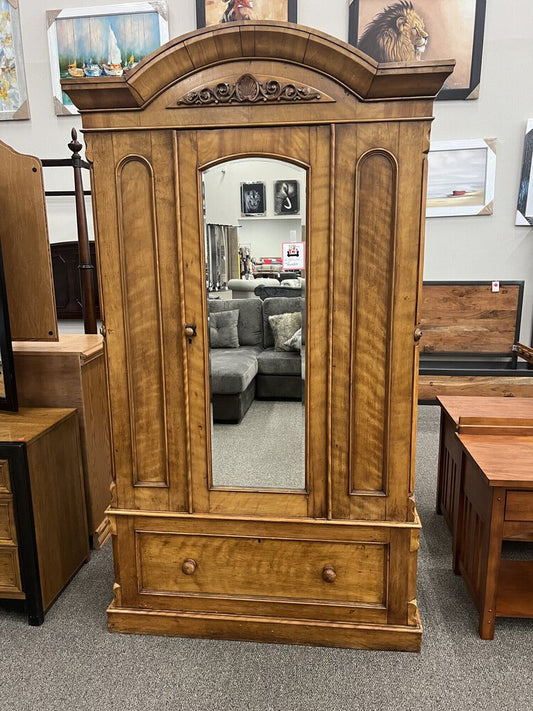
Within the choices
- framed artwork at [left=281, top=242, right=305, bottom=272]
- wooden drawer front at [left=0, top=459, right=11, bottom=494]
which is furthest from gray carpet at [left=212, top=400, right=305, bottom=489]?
wooden drawer front at [left=0, top=459, right=11, bottom=494]

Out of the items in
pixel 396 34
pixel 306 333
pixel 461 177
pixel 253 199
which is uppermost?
pixel 396 34

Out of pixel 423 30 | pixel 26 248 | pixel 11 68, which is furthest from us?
pixel 11 68

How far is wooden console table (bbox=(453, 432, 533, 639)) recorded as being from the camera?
6.10ft

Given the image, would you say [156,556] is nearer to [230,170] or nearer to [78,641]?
[78,641]

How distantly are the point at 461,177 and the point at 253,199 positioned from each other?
3.50 metres

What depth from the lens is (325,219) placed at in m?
1.71

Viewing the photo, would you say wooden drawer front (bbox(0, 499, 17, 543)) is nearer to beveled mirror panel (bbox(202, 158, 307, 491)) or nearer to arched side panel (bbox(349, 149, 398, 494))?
beveled mirror panel (bbox(202, 158, 307, 491))

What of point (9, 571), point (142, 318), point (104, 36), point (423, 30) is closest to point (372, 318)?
point (142, 318)

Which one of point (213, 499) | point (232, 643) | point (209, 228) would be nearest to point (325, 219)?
point (209, 228)

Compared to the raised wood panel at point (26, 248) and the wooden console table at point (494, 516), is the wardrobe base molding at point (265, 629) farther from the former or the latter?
the raised wood panel at point (26, 248)

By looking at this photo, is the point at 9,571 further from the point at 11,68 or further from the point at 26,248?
the point at 11,68

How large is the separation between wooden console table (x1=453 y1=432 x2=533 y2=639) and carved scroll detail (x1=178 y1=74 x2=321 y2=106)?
147cm

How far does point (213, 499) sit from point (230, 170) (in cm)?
120

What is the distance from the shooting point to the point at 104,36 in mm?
4492
